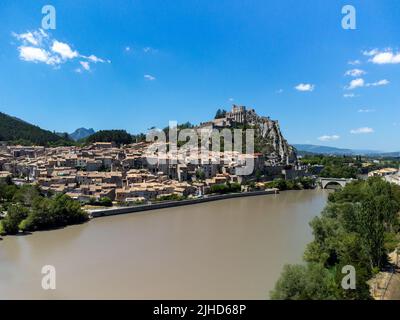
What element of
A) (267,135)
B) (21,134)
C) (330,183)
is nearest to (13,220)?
(330,183)

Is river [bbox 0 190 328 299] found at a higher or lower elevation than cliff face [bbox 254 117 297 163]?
lower

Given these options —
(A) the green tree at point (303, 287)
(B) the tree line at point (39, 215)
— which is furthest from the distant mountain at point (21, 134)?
(A) the green tree at point (303, 287)

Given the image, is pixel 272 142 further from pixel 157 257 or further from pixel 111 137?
pixel 157 257

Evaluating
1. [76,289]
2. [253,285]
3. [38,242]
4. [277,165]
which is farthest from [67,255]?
[277,165]

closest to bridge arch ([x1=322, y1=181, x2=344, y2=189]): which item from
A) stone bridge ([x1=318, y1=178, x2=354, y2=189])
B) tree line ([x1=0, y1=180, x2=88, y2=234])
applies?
stone bridge ([x1=318, y1=178, x2=354, y2=189])

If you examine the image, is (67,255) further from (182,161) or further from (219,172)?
(219,172)

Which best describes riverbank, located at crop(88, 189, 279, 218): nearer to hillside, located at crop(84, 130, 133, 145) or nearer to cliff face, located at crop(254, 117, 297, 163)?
cliff face, located at crop(254, 117, 297, 163)

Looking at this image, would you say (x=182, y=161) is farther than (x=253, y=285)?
Yes

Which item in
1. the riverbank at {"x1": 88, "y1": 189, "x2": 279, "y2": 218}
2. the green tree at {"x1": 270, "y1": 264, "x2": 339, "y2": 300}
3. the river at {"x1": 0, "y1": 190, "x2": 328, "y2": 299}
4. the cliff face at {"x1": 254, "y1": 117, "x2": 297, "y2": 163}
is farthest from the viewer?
the cliff face at {"x1": 254, "y1": 117, "x2": 297, "y2": 163}
